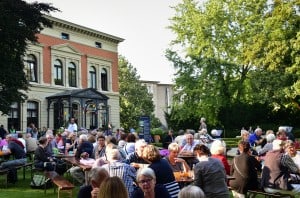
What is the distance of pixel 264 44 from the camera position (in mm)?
29094

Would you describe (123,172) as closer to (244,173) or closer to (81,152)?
(244,173)

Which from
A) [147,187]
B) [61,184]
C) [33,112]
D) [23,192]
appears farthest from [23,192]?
[33,112]

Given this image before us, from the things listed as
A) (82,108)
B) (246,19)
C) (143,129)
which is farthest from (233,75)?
(143,129)

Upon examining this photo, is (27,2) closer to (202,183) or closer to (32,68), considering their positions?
(32,68)

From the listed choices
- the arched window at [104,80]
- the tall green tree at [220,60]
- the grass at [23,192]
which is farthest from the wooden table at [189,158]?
the arched window at [104,80]

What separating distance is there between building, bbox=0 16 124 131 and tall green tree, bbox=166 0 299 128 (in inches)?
303

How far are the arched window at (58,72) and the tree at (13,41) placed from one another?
1367 centimetres

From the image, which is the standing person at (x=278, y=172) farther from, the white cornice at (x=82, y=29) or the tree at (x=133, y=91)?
the tree at (x=133, y=91)

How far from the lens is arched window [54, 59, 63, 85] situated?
36562mm

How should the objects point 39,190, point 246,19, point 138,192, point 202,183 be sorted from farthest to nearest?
point 246,19 → point 39,190 → point 202,183 → point 138,192

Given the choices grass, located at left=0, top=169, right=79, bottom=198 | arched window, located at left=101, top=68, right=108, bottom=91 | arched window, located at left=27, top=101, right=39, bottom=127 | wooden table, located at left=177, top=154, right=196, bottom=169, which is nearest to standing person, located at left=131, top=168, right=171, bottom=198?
grass, located at left=0, top=169, right=79, bottom=198

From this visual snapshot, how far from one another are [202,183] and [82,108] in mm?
29594

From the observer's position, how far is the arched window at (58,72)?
36.6 meters

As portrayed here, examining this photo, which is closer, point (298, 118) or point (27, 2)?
point (27, 2)
